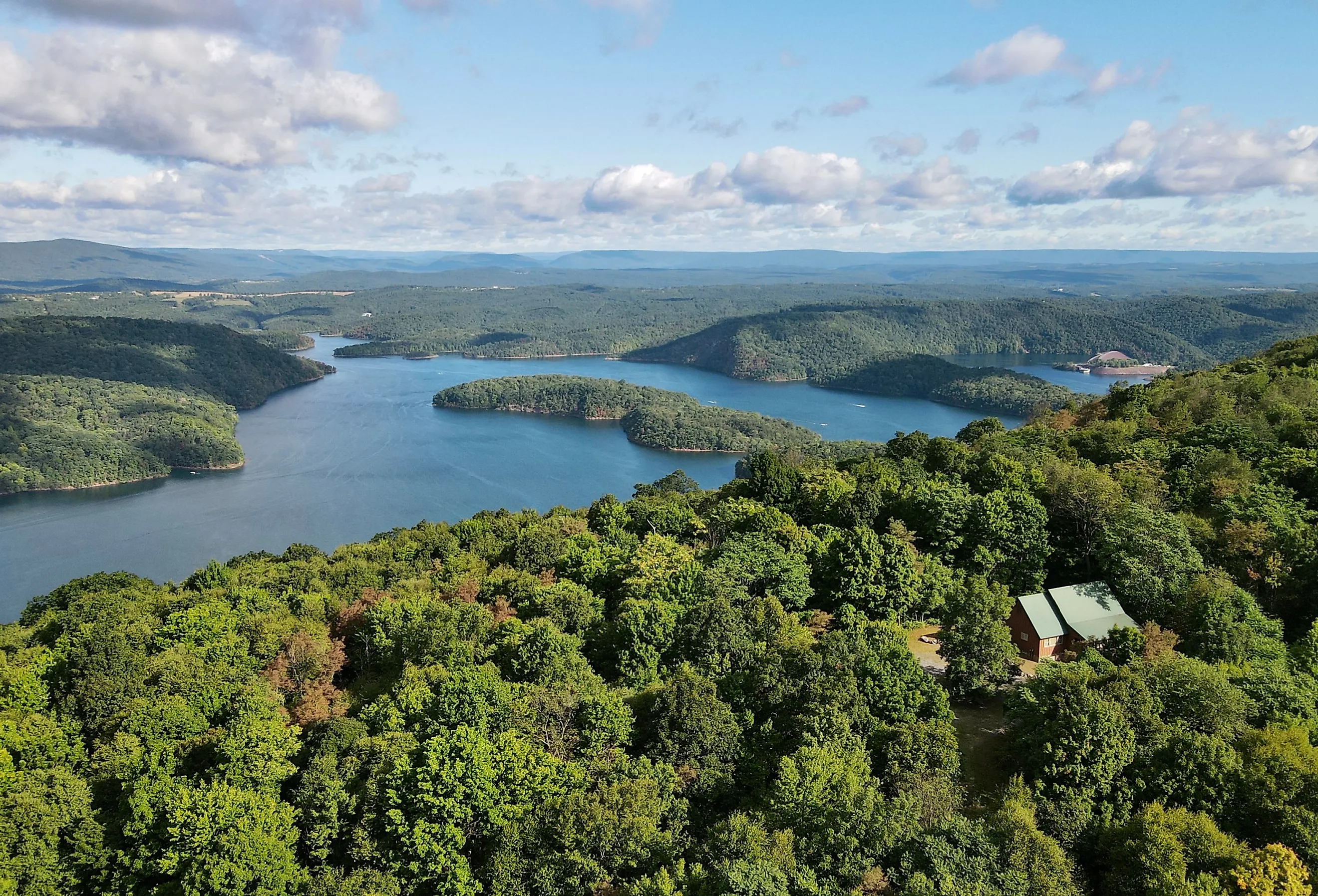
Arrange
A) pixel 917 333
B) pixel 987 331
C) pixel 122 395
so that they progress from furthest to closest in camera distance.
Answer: pixel 987 331
pixel 917 333
pixel 122 395

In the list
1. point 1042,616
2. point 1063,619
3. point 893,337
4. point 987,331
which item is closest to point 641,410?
point 1042,616

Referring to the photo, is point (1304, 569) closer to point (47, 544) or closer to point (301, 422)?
point (47, 544)

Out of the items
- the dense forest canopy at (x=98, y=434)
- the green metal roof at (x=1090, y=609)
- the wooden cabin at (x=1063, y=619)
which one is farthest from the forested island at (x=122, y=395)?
the green metal roof at (x=1090, y=609)

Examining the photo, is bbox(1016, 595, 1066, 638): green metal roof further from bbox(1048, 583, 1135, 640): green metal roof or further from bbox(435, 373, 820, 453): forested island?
bbox(435, 373, 820, 453): forested island

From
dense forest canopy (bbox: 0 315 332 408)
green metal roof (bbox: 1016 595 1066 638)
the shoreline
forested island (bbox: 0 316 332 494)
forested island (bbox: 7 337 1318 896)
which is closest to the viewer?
forested island (bbox: 7 337 1318 896)

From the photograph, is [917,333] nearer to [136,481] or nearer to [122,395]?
[122,395]

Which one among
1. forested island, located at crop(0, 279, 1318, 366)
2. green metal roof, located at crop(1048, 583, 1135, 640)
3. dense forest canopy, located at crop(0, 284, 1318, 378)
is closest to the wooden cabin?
green metal roof, located at crop(1048, 583, 1135, 640)
